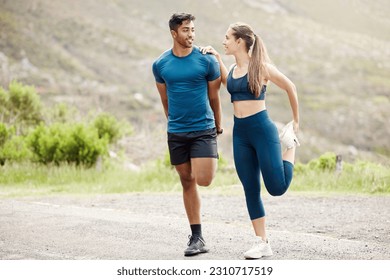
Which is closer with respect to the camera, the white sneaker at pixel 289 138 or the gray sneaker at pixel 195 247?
the white sneaker at pixel 289 138

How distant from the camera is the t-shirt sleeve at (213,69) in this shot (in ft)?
17.6

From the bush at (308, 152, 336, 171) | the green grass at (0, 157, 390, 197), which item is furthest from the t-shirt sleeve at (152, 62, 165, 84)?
the bush at (308, 152, 336, 171)

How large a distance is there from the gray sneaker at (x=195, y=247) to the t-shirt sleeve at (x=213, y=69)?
1348 mm

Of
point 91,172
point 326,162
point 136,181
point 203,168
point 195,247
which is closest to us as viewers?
point 203,168

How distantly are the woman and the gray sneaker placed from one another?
1.54ft

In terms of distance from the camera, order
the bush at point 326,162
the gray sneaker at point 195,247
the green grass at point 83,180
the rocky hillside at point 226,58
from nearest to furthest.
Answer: the gray sneaker at point 195,247, the green grass at point 83,180, the bush at point 326,162, the rocky hillside at point 226,58

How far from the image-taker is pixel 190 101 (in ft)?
17.6

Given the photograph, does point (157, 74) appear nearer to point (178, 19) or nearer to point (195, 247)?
point (178, 19)

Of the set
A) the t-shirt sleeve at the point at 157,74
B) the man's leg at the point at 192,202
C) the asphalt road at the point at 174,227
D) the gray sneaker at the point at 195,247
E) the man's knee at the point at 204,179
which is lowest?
the asphalt road at the point at 174,227

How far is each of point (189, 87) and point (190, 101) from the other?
0.37ft

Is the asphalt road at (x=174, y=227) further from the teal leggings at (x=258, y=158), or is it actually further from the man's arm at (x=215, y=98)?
the man's arm at (x=215, y=98)

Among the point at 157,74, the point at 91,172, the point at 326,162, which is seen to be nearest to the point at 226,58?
the point at 326,162

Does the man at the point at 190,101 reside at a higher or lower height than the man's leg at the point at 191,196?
higher

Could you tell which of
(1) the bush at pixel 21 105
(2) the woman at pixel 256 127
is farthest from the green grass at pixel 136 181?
(1) the bush at pixel 21 105
